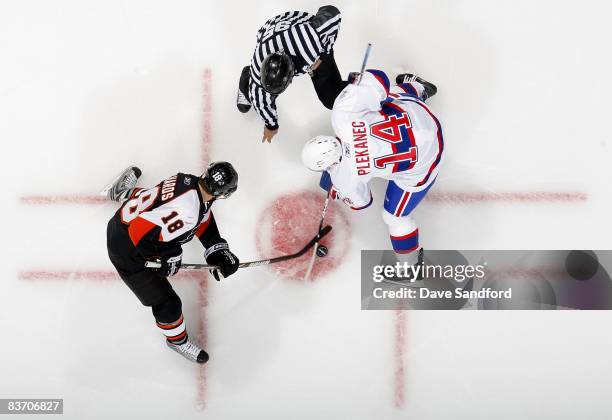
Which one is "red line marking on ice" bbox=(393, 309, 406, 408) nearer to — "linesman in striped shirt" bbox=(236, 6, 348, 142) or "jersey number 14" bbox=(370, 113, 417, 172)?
"jersey number 14" bbox=(370, 113, 417, 172)

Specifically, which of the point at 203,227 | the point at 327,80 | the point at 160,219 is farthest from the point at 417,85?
the point at 160,219

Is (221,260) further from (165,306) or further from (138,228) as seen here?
(138,228)

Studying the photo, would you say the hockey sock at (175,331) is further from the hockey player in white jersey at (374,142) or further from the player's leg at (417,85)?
the player's leg at (417,85)

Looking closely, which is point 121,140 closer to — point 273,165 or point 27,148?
point 27,148

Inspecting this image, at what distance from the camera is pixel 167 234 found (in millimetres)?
3229

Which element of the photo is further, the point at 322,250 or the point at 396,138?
the point at 322,250

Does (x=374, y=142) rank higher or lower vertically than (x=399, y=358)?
higher

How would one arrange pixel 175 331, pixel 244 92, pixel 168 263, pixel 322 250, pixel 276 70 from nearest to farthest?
pixel 276 70
pixel 168 263
pixel 175 331
pixel 244 92
pixel 322 250

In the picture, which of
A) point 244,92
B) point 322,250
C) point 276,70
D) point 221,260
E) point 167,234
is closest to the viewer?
point 276,70

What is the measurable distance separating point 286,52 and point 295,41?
84mm

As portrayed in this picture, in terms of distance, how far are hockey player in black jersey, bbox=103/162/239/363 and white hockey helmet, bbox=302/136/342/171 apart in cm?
46

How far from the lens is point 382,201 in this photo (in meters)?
4.05

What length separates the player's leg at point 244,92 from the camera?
12.6 feet

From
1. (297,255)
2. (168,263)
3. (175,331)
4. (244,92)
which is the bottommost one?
(175,331)
